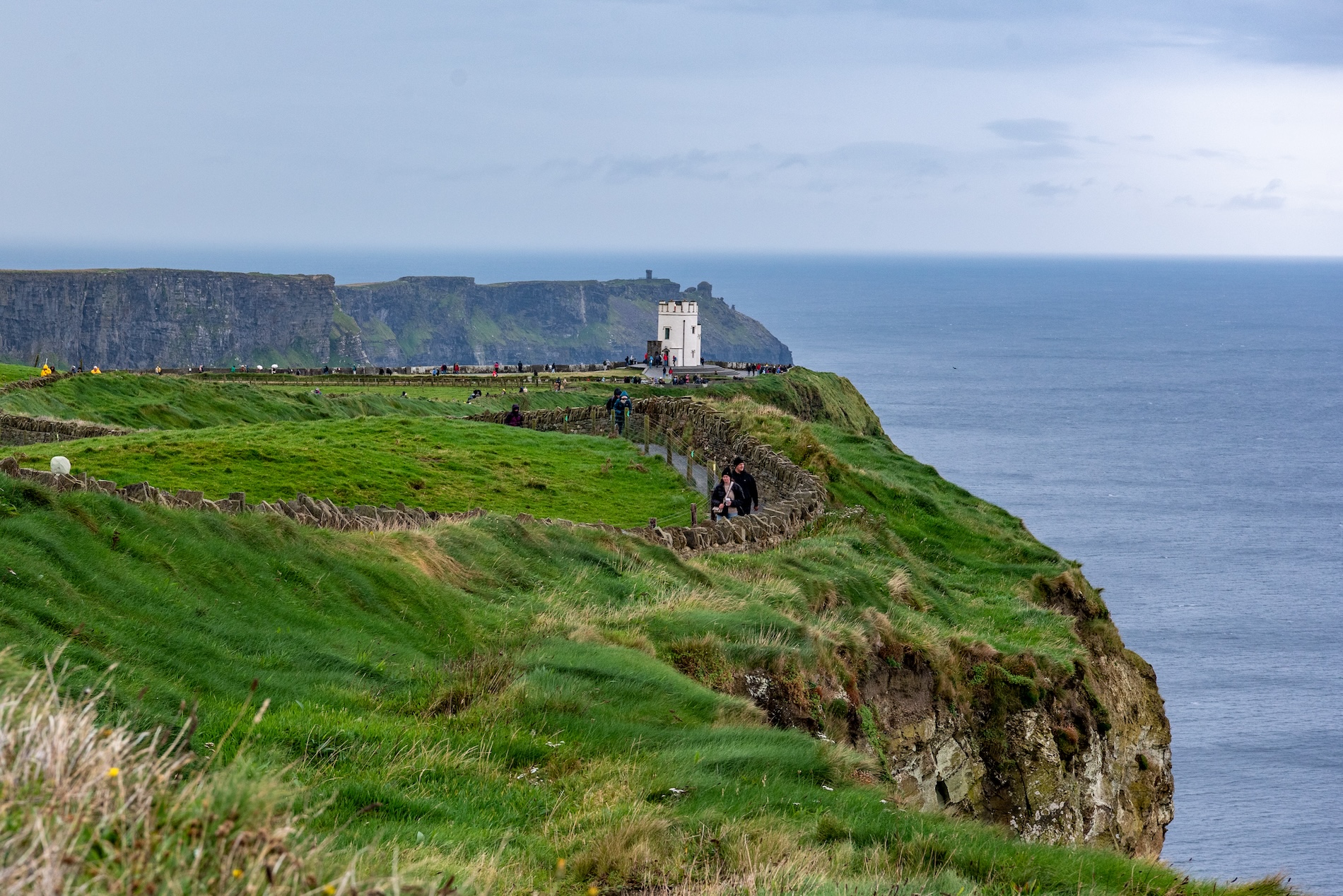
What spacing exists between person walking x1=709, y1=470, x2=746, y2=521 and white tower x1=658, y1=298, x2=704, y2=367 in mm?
94781

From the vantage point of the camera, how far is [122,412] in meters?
45.8

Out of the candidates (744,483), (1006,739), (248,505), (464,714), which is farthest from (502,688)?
(744,483)

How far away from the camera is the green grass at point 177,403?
45562mm

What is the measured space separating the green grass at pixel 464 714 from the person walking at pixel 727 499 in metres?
9.55

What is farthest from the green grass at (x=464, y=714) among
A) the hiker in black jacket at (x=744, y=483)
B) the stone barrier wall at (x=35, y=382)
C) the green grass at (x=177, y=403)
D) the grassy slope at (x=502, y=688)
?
the stone barrier wall at (x=35, y=382)

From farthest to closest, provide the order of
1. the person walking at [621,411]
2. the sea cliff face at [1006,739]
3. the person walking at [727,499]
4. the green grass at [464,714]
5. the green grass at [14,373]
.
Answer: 1. the green grass at [14,373]
2. the person walking at [621,411]
3. the person walking at [727,499]
4. the sea cliff face at [1006,739]
5. the green grass at [464,714]

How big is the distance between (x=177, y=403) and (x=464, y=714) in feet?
139

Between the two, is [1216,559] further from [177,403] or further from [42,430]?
[42,430]

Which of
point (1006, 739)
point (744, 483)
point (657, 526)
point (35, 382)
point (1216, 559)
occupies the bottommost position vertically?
point (1216, 559)

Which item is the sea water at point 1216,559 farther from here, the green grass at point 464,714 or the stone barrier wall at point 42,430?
the stone barrier wall at point 42,430

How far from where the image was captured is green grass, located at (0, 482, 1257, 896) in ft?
29.8

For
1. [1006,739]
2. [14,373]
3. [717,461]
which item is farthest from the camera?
[14,373]

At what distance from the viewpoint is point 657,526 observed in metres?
Answer: 27.1

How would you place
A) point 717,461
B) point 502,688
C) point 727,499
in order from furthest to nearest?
point 717,461
point 727,499
point 502,688
